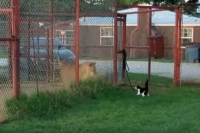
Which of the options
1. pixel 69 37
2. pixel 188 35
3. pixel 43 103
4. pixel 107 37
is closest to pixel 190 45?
pixel 188 35

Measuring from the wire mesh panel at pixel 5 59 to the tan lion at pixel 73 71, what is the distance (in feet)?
7.17

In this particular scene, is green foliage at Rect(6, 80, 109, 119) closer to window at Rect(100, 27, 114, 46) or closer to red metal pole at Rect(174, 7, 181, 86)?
window at Rect(100, 27, 114, 46)

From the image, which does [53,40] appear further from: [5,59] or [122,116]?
[122,116]

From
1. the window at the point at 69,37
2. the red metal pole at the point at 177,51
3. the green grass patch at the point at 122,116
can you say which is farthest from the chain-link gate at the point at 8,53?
the red metal pole at the point at 177,51

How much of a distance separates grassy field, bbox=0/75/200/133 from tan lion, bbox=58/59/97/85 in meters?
0.56

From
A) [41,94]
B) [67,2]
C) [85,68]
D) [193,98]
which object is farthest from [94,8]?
[41,94]

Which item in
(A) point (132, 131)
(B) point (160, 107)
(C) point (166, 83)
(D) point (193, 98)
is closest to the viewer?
(A) point (132, 131)

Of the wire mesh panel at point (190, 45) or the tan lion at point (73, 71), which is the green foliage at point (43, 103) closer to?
the tan lion at point (73, 71)

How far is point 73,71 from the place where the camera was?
13406mm

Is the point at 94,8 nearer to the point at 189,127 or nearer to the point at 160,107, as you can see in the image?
the point at 160,107

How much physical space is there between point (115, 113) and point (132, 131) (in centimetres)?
180

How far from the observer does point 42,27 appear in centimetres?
1481

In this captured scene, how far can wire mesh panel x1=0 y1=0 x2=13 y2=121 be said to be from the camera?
1045 cm

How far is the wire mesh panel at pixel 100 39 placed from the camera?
14.7 m
